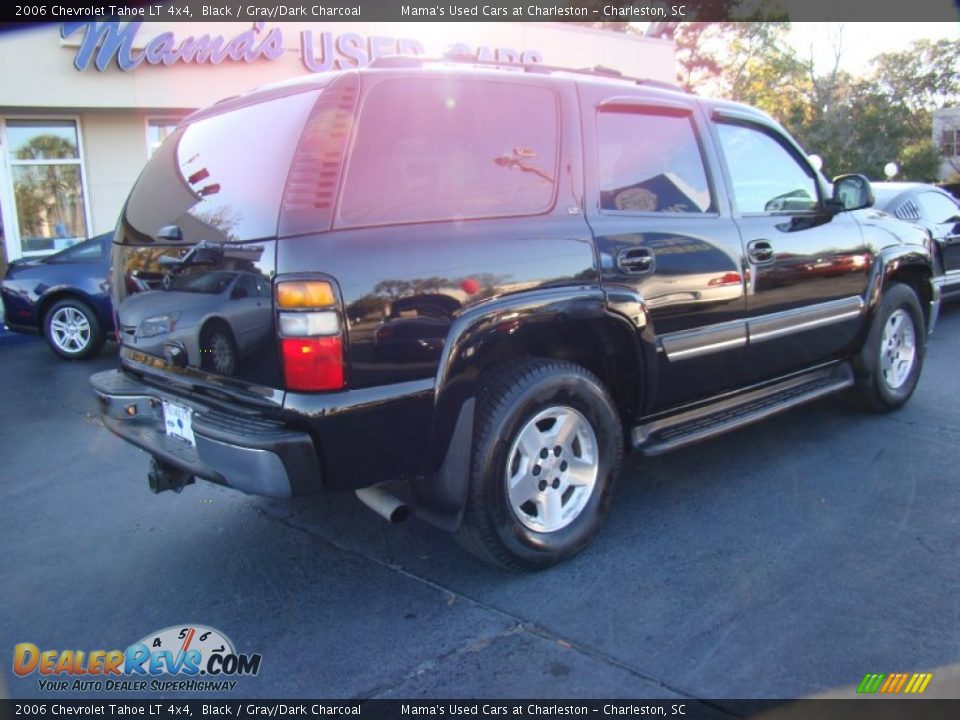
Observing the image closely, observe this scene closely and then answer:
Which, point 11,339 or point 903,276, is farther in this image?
point 11,339

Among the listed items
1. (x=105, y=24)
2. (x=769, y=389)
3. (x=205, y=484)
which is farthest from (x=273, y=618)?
(x=105, y=24)

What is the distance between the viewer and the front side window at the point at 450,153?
2.87 meters

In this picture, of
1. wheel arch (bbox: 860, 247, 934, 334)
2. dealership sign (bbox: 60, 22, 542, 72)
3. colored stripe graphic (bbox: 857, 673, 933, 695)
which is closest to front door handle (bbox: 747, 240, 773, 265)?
wheel arch (bbox: 860, 247, 934, 334)

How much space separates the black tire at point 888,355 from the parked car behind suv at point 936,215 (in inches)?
138

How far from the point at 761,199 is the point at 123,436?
3410 mm

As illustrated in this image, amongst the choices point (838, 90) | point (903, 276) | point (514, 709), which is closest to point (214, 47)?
point (903, 276)

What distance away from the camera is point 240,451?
274cm

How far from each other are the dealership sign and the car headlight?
9178mm

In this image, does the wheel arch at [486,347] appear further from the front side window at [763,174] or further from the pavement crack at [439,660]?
the front side window at [763,174]

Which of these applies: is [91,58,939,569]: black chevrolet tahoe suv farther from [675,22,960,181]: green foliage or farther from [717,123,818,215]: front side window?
[675,22,960,181]: green foliage

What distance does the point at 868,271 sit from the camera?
489 centimetres

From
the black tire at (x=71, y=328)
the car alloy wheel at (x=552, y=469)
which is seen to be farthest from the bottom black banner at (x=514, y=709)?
the black tire at (x=71, y=328)

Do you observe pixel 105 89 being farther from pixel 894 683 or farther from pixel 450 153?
pixel 894 683

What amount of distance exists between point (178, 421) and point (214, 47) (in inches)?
468
